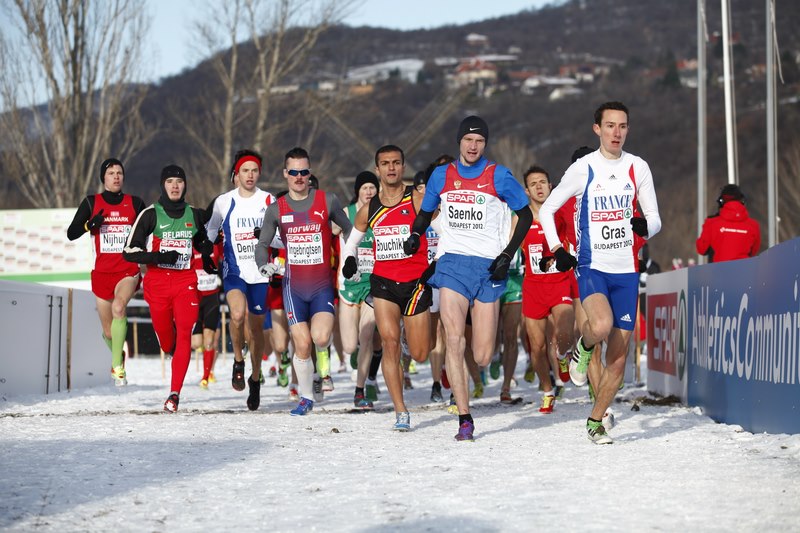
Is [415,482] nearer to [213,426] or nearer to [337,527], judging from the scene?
[337,527]

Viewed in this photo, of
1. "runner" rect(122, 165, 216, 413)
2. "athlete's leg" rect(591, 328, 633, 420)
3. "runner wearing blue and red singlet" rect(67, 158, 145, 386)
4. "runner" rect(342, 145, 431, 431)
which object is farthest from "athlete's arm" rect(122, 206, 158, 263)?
"athlete's leg" rect(591, 328, 633, 420)

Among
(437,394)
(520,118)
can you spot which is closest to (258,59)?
(437,394)

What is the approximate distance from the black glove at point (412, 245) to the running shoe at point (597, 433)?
1819mm

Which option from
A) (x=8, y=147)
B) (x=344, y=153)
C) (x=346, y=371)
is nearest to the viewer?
(x=346, y=371)

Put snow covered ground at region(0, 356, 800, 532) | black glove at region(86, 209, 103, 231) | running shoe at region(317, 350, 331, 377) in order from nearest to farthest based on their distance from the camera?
1. snow covered ground at region(0, 356, 800, 532)
2. running shoe at region(317, 350, 331, 377)
3. black glove at region(86, 209, 103, 231)

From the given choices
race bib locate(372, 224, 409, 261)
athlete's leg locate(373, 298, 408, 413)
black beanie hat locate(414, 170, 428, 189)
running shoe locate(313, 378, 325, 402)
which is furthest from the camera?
black beanie hat locate(414, 170, 428, 189)

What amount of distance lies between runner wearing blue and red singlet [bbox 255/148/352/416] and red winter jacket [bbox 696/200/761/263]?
216 inches

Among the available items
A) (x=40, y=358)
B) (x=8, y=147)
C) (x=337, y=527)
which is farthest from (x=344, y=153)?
(x=337, y=527)

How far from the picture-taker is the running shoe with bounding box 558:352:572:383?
12758 mm

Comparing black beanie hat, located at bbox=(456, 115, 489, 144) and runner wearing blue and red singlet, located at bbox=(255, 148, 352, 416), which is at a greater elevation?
black beanie hat, located at bbox=(456, 115, 489, 144)

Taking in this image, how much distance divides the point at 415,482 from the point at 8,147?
33349 mm

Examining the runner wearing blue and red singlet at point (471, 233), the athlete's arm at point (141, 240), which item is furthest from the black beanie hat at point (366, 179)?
the runner wearing blue and red singlet at point (471, 233)

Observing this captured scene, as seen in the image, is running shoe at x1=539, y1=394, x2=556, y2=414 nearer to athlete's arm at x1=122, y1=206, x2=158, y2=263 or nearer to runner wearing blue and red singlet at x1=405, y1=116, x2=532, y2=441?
runner wearing blue and red singlet at x1=405, y1=116, x2=532, y2=441

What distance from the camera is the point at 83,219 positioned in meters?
14.4
